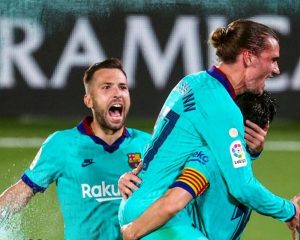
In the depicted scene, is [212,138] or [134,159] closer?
[212,138]

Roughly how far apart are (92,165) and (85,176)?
92 millimetres

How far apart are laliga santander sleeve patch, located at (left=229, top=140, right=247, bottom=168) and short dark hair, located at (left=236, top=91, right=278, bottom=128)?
38cm

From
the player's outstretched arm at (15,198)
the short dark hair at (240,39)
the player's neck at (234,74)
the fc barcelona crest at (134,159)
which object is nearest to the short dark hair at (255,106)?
the player's neck at (234,74)

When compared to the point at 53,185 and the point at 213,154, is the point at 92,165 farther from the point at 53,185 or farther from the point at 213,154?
the point at 53,185

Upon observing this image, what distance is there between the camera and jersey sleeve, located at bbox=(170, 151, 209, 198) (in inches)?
203

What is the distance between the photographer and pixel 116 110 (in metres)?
6.78

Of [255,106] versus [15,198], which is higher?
[255,106]

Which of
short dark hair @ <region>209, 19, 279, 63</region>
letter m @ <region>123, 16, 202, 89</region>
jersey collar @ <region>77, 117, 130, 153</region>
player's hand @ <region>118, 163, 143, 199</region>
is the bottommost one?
letter m @ <region>123, 16, 202, 89</region>

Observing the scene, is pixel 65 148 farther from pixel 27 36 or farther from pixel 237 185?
pixel 27 36

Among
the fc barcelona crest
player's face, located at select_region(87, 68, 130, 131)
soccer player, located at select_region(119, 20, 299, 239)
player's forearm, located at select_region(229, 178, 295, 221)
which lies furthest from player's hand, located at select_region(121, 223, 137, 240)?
player's face, located at select_region(87, 68, 130, 131)

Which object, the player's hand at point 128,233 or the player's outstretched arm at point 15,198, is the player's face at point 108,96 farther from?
the player's hand at point 128,233

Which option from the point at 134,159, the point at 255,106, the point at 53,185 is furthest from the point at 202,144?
the point at 53,185

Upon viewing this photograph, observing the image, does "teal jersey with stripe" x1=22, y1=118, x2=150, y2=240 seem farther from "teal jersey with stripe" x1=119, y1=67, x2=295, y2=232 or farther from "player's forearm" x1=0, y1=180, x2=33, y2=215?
"teal jersey with stripe" x1=119, y1=67, x2=295, y2=232

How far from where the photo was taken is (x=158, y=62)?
11750mm
